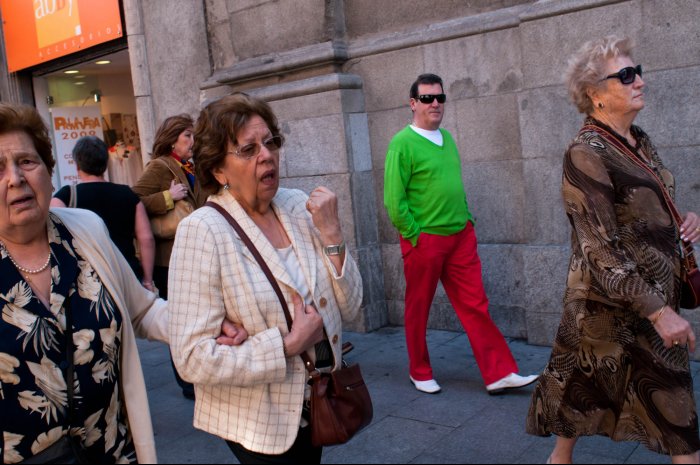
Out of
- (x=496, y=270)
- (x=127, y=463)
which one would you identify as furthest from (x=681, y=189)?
(x=127, y=463)

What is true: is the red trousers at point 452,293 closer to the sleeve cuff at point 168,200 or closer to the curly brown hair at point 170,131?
the sleeve cuff at point 168,200

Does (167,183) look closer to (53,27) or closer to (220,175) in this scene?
(220,175)

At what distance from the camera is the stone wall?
5125mm

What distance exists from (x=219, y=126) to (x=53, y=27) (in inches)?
396

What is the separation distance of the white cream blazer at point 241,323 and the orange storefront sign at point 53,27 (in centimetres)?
816

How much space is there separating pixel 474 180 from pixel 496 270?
0.79 m

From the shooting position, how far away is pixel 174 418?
17.0 ft

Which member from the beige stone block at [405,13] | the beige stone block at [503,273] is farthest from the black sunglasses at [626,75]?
the beige stone block at [503,273]

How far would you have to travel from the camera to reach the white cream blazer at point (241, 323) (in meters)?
2.31

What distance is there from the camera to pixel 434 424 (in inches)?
179

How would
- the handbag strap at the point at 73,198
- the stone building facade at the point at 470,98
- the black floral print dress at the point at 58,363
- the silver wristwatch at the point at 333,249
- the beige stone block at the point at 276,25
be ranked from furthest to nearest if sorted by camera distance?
the beige stone block at the point at 276,25
the handbag strap at the point at 73,198
the stone building facade at the point at 470,98
the silver wristwatch at the point at 333,249
the black floral print dress at the point at 58,363

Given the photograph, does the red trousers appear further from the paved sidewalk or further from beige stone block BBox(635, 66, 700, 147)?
beige stone block BBox(635, 66, 700, 147)

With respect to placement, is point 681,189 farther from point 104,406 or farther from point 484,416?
point 104,406

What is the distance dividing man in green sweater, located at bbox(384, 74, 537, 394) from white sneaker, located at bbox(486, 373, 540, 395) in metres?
0.03
